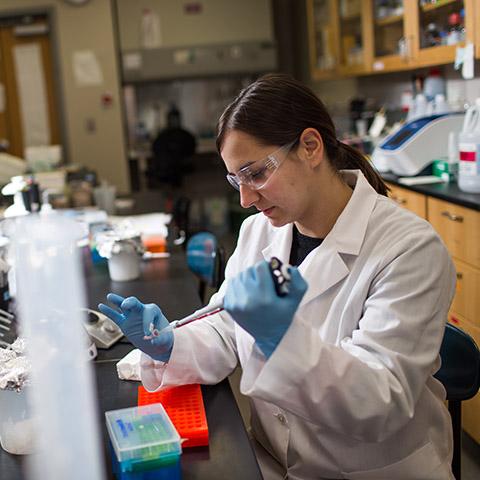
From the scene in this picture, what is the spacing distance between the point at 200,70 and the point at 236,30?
1.75 ft

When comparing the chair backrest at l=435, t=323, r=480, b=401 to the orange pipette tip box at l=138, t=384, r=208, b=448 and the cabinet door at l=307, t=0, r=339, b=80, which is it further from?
the cabinet door at l=307, t=0, r=339, b=80

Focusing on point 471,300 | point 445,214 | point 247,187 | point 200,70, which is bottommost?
point 471,300

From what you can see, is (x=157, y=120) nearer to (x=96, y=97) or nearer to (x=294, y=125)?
(x=96, y=97)

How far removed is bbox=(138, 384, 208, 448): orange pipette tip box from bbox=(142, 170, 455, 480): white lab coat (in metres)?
0.02

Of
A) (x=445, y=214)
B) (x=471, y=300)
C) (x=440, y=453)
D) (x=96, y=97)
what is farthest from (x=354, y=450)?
(x=96, y=97)

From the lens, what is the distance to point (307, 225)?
1489 millimetres

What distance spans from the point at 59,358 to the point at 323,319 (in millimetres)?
789

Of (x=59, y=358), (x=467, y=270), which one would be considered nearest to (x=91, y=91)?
(x=467, y=270)

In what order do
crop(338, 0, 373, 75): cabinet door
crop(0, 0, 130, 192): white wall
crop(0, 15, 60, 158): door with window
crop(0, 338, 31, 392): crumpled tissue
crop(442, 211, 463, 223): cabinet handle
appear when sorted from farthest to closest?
crop(0, 15, 60, 158): door with window → crop(0, 0, 130, 192): white wall → crop(338, 0, 373, 75): cabinet door → crop(442, 211, 463, 223): cabinet handle → crop(0, 338, 31, 392): crumpled tissue

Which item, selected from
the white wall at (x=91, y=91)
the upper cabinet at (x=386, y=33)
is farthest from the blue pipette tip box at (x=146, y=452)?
the white wall at (x=91, y=91)

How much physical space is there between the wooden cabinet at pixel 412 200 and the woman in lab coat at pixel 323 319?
1588 mm

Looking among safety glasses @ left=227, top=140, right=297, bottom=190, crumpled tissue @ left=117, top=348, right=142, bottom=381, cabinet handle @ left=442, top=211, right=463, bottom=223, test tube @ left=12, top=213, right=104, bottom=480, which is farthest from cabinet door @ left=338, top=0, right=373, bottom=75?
test tube @ left=12, top=213, right=104, bottom=480

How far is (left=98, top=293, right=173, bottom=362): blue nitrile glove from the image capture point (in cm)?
127

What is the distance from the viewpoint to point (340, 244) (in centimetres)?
136
